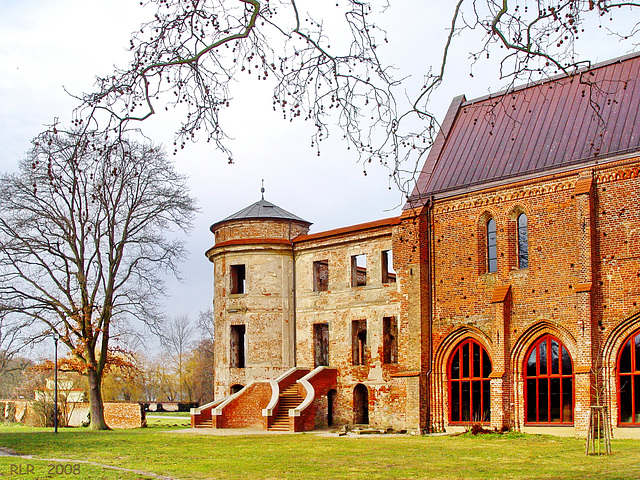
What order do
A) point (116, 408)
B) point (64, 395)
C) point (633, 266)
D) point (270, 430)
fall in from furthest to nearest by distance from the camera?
point (64, 395)
point (116, 408)
point (270, 430)
point (633, 266)

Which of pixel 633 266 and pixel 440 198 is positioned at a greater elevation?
pixel 440 198

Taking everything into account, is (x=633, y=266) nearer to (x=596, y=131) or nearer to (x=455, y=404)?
(x=596, y=131)

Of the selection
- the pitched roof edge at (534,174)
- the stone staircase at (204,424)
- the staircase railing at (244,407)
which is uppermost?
the pitched roof edge at (534,174)

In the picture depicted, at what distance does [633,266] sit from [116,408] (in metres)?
25.9

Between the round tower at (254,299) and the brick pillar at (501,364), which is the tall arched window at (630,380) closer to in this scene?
the brick pillar at (501,364)

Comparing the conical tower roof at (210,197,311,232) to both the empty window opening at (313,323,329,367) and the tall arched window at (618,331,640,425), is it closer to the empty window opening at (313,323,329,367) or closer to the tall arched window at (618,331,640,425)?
the empty window opening at (313,323,329,367)

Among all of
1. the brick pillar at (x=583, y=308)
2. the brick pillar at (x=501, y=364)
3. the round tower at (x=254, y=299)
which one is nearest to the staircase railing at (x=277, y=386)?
the round tower at (x=254, y=299)

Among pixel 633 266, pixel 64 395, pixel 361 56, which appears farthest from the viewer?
pixel 64 395

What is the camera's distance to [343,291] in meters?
30.7

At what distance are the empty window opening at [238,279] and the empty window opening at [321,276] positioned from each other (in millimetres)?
3440

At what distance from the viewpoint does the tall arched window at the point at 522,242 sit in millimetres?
24484

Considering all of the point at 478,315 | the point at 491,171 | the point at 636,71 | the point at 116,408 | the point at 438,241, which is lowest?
the point at 116,408

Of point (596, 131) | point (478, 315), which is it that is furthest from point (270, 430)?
point (596, 131)

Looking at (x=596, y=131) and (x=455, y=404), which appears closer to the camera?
(x=596, y=131)
